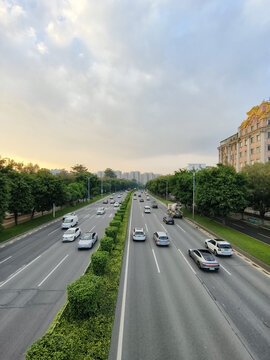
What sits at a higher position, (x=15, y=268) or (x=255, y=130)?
(x=255, y=130)

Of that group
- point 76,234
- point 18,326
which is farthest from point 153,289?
point 76,234

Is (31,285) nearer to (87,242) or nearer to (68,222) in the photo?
(87,242)

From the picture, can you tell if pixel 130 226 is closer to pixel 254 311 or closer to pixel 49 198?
pixel 49 198

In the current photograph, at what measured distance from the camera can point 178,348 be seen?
7523 mm

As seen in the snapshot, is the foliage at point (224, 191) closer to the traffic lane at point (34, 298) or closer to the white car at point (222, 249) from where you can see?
the white car at point (222, 249)

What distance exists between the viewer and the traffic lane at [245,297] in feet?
27.2

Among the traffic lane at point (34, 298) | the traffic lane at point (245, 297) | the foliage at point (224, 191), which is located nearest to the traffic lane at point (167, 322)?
the traffic lane at point (245, 297)

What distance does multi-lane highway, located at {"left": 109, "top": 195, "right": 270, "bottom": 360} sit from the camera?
748 centimetres

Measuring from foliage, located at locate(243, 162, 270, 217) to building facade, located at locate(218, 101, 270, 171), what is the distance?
1054 centimetres

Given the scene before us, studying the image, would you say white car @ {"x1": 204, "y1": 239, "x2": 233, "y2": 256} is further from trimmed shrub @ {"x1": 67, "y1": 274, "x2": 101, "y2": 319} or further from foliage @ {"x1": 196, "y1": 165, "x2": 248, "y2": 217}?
trimmed shrub @ {"x1": 67, "y1": 274, "x2": 101, "y2": 319}

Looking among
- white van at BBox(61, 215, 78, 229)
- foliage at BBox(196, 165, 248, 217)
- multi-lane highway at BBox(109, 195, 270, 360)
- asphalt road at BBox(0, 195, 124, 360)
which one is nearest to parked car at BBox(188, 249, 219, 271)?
multi-lane highway at BBox(109, 195, 270, 360)

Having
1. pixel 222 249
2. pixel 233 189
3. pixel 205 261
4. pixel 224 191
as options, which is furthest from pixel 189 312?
pixel 233 189

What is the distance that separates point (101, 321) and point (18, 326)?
4281 millimetres

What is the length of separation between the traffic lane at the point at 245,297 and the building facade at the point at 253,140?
3471 cm
